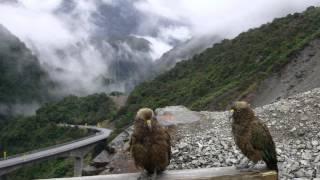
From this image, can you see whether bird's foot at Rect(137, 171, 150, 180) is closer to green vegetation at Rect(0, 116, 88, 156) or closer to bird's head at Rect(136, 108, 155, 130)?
bird's head at Rect(136, 108, 155, 130)

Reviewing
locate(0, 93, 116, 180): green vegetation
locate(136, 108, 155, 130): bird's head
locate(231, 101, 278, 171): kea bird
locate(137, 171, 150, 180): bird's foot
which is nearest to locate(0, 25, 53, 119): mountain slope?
locate(0, 93, 116, 180): green vegetation

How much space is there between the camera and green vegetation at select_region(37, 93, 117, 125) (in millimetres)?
108625

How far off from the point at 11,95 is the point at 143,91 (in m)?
55.6

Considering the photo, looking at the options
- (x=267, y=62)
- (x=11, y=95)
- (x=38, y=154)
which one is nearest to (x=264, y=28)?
(x=267, y=62)

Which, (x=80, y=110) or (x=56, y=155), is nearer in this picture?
(x=56, y=155)

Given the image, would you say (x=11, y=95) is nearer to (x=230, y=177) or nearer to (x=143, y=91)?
(x=143, y=91)

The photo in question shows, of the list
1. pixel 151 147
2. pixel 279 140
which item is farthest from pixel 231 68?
pixel 151 147

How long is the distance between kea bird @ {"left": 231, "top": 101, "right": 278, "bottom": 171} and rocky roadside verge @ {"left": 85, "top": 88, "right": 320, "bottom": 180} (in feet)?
18.5

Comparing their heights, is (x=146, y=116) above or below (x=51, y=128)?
below

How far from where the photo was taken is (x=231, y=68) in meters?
64.6

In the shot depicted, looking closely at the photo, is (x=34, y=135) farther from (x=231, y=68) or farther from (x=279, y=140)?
(x=279, y=140)

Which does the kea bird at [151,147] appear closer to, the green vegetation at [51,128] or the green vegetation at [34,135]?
the green vegetation at [51,128]

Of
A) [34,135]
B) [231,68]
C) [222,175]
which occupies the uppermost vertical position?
[231,68]

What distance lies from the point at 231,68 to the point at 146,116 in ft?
194
